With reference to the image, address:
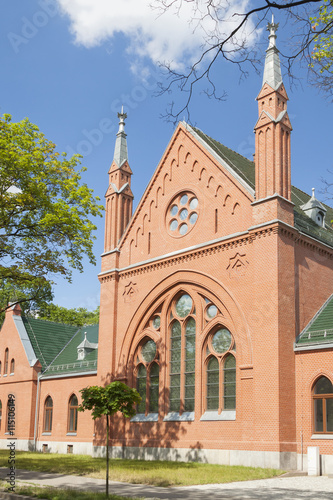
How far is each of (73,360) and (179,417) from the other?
527 inches

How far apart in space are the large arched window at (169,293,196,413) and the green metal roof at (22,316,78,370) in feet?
48.3

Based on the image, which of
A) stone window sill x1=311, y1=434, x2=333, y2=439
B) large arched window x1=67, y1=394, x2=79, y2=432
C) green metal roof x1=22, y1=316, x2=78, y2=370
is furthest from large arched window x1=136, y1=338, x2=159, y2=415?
green metal roof x1=22, y1=316, x2=78, y2=370

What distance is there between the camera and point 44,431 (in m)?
37.2

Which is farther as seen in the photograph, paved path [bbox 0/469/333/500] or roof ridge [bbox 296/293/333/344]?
roof ridge [bbox 296/293/333/344]

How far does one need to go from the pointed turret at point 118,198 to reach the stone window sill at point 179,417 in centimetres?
1012

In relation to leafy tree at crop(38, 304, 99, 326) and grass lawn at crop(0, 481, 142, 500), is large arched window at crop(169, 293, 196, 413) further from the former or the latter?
leafy tree at crop(38, 304, 99, 326)

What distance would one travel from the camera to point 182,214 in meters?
28.9

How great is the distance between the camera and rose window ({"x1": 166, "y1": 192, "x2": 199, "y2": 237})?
2816cm

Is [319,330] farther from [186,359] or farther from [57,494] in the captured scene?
[57,494]

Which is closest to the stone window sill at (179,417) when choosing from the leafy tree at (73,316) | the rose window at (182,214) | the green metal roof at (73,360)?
the green metal roof at (73,360)

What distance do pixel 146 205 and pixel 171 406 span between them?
35.1 feet

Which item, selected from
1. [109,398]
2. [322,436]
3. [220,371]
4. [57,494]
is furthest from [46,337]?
[57,494]

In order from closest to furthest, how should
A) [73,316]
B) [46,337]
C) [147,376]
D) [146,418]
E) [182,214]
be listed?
[146,418] → [147,376] → [182,214] → [46,337] → [73,316]

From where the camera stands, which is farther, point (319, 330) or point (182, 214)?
point (182, 214)
